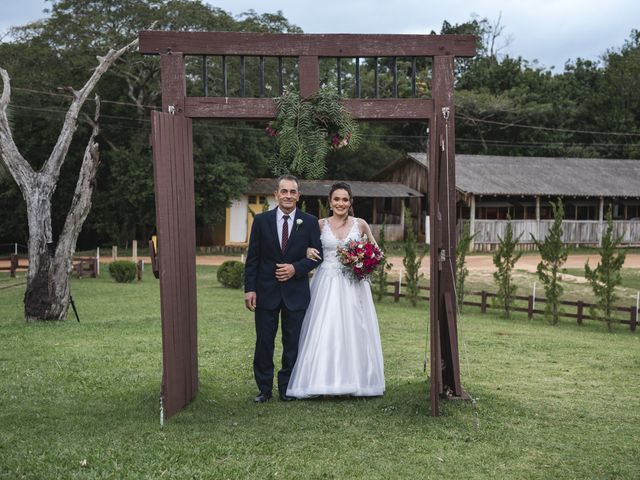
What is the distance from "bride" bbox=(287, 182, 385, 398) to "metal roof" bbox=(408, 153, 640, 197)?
96.8ft

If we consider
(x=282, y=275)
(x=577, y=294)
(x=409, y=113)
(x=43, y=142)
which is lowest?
(x=577, y=294)

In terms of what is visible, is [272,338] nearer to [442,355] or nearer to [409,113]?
[442,355]

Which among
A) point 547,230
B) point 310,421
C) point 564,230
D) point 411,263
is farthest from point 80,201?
point 564,230

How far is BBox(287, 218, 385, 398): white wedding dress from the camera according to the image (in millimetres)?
7562

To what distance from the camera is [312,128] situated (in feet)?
24.0

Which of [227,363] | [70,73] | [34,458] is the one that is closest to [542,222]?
[70,73]

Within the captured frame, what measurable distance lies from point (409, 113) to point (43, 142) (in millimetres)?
34460

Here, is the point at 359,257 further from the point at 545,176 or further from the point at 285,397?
the point at 545,176

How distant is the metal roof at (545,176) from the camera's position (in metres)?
38.4

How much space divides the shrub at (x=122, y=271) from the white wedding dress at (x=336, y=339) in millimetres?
18660

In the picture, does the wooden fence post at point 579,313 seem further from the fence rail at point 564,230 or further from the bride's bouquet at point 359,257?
the fence rail at point 564,230

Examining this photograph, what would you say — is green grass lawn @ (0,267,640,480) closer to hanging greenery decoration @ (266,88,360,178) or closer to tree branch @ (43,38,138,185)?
hanging greenery decoration @ (266,88,360,178)

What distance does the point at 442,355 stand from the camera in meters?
7.60

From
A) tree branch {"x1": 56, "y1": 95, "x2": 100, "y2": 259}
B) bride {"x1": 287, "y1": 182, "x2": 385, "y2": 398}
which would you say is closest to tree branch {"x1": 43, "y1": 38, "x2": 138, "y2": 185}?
tree branch {"x1": 56, "y1": 95, "x2": 100, "y2": 259}
